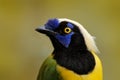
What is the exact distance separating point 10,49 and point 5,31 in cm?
9

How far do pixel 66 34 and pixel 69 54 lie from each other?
0.07 m

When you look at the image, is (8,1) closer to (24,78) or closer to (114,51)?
(24,78)

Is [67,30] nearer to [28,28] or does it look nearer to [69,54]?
[69,54]

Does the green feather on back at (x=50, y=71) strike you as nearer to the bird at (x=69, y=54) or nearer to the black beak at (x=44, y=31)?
the bird at (x=69, y=54)

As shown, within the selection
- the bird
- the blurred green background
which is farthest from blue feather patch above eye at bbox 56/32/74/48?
the blurred green background

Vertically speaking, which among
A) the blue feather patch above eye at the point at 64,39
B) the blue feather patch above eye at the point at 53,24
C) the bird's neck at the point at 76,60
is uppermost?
the blue feather patch above eye at the point at 53,24

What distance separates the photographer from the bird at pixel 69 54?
3.96 feet

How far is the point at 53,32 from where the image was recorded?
1.21m

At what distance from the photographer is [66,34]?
122 centimetres

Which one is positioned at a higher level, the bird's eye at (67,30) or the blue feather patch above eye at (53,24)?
the blue feather patch above eye at (53,24)

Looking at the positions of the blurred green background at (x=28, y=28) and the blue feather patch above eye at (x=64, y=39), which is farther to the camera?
the blurred green background at (x=28, y=28)

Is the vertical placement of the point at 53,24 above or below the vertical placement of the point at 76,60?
above

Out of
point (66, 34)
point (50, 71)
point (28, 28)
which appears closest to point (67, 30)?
point (66, 34)

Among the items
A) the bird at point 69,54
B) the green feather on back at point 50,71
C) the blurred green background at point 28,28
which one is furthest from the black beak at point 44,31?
the blurred green background at point 28,28
